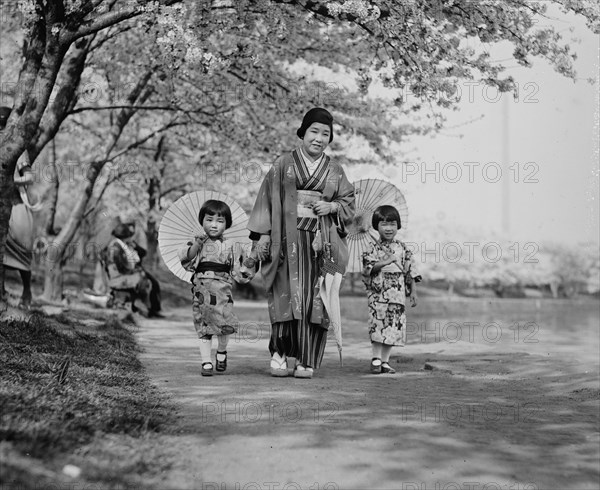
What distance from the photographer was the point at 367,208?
753 centimetres

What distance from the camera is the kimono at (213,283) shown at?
6562mm

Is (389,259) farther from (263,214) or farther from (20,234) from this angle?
(20,234)

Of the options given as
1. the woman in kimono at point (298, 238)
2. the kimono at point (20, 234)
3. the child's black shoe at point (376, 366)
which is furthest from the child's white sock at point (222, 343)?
the kimono at point (20, 234)

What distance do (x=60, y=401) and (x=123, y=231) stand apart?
30.1ft

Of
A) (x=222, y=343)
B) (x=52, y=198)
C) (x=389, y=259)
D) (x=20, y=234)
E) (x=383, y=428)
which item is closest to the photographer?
(x=383, y=428)

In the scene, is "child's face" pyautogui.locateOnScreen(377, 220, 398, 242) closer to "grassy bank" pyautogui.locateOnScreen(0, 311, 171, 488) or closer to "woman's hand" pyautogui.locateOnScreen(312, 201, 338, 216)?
"woman's hand" pyautogui.locateOnScreen(312, 201, 338, 216)

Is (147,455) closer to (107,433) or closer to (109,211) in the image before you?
(107,433)

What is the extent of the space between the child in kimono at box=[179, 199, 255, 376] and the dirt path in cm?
39

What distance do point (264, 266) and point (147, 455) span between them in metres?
3.14

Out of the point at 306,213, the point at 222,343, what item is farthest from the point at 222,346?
the point at 306,213

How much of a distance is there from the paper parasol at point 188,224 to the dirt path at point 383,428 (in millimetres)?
1163

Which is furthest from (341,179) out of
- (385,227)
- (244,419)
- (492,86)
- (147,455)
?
(147,455)

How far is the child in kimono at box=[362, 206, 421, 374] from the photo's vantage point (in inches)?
279

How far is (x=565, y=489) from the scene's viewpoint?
308 cm
